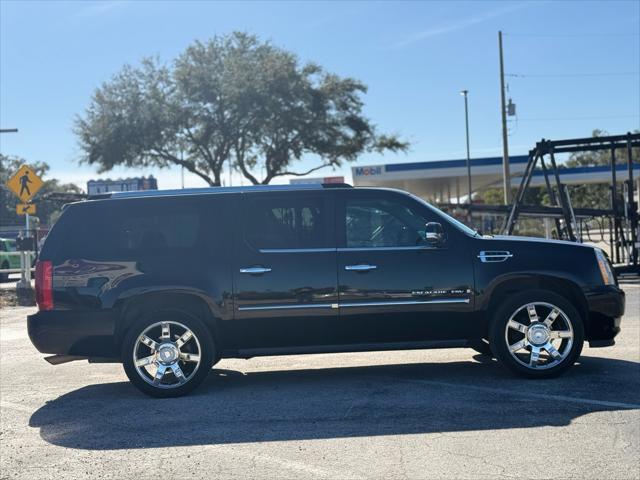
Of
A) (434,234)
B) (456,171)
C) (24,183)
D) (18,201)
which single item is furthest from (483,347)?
(18,201)

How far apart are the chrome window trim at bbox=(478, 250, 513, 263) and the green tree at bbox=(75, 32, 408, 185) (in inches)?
1074

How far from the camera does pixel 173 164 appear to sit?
121 ft

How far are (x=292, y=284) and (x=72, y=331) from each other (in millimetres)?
1967

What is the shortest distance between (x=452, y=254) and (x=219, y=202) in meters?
2.16

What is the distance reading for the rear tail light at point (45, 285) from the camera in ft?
21.0

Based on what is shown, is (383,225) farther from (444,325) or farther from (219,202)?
(219,202)

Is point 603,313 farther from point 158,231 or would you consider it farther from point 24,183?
point 24,183

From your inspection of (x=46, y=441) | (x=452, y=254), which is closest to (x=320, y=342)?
(x=452, y=254)

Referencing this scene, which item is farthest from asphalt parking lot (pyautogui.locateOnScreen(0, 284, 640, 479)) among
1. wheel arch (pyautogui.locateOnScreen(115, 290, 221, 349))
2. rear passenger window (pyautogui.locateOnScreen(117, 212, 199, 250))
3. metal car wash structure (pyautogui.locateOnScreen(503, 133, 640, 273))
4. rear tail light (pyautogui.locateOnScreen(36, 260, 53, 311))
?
metal car wash structure (pyautogui.locateOnScreen(503, 133, 640, 273))

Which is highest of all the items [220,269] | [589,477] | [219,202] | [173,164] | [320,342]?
[173,164]

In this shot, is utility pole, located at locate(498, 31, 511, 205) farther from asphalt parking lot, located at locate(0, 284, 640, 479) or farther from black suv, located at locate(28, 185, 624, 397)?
black suv, located at locate(28, 185, 624, 397)

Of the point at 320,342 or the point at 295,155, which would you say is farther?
the point at 295,155

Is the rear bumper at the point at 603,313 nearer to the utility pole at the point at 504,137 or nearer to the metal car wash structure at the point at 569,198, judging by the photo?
the metal car wash structure at the point at 569,198

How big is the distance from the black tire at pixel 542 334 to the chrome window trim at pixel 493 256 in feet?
1.17
